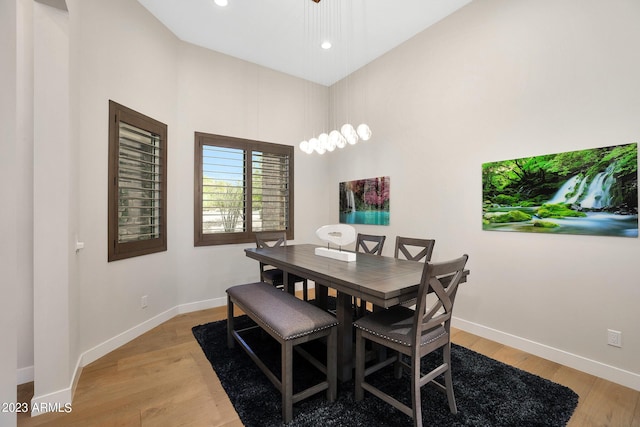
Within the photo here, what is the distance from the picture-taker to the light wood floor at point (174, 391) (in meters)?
1.76

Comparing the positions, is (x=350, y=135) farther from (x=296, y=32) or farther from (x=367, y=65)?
(x=367, y=65)

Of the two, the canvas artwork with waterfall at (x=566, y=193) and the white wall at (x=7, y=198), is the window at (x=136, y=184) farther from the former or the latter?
the canvas artwork with waterfall at (x=566, y=193)

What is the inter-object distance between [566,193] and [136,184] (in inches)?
161

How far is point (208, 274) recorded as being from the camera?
3.79 meters

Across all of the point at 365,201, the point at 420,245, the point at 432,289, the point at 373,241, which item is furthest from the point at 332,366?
the point at 365,201

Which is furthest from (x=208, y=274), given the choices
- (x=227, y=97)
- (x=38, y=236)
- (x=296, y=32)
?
(x=296, y=32)

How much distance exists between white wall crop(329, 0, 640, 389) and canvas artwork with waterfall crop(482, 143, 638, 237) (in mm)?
80

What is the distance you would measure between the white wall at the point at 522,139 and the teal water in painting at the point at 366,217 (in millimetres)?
182

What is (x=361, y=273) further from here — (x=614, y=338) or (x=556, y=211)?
(x=614, y=338)

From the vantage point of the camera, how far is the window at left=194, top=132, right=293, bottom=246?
375cm

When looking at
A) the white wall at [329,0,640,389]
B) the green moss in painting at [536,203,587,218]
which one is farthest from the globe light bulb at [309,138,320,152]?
the green moss in painting at [536,203,587,218]

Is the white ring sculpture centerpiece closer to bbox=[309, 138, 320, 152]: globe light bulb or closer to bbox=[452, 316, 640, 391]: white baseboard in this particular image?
bbox=[309, 138, 320, 152]: globe light bulb

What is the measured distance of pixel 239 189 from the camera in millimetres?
4043

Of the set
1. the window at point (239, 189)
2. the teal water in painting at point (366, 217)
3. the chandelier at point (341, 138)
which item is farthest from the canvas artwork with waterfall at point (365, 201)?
the chandelier at point (341, 138)
